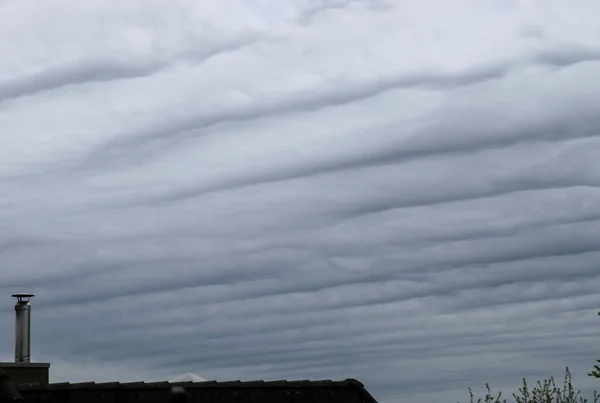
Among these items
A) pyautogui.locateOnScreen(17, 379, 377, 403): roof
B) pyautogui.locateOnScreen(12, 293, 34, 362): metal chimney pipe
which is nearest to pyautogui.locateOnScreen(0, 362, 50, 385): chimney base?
pyautogui.locateOnScreen(12, 293, 34, 362): metal chimney pipe

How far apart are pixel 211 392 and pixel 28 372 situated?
9.22 meters

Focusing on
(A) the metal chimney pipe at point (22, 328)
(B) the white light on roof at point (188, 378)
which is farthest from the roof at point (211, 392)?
(A) the metal chimney pipe at point (22, 328)

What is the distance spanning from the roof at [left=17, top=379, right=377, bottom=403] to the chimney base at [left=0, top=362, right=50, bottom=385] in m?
8.72

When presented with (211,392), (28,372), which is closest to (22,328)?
(28,372)

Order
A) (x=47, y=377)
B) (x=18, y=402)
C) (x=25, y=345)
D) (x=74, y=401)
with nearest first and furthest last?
(x=18, y=402), (x=74, y=401), (x=47, y=377), (x=25, y=345)

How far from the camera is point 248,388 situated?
22.6m

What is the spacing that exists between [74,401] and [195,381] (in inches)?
124

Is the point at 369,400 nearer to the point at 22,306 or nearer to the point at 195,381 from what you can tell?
the point at 195,381

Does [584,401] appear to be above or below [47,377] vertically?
below

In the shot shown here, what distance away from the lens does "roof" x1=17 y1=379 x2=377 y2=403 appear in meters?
20.4

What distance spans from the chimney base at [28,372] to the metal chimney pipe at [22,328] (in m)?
1.52

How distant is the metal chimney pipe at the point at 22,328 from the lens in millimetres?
30875

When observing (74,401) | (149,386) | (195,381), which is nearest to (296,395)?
(195,381)

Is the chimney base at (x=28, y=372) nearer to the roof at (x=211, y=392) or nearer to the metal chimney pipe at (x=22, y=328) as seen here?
the metal chimney pipe at (x=22, y=328)
